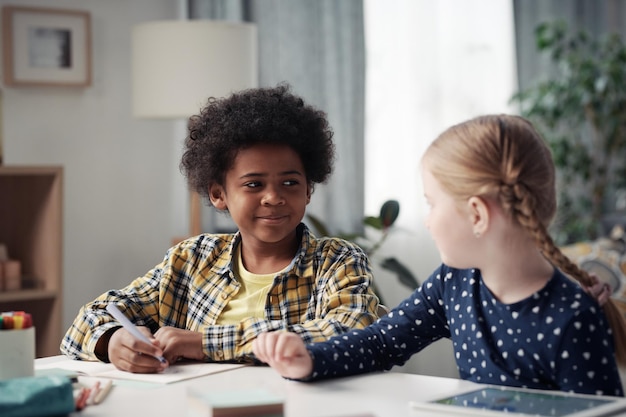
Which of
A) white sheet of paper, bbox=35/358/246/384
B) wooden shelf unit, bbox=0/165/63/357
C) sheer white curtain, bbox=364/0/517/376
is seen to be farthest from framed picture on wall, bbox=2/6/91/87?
white sheet of paper, bbox=35/358/246/384

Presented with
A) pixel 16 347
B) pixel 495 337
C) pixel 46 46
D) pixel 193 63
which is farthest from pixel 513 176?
pixel 46 46

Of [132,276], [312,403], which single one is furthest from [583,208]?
[312,403]

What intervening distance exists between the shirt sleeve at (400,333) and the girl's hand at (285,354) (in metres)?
0.09

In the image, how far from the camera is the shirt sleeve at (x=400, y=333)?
4.65 feet

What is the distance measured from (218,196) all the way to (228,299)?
233mm

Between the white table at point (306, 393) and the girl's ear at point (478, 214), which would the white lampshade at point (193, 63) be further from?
the girl's ear at point (478, 214)

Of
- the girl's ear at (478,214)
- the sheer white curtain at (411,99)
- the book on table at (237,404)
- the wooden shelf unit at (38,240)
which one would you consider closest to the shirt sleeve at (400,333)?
the girl's ear at (478,214)

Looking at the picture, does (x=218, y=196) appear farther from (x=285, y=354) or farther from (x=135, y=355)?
(x=285, y=354)

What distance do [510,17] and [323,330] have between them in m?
2.92

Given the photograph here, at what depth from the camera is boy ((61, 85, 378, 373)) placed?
1.62m

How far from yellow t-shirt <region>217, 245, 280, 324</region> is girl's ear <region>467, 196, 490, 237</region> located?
53cm

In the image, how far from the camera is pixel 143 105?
3.33 meters

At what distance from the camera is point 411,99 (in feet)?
12.6

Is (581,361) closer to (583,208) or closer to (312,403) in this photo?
(312,403)
